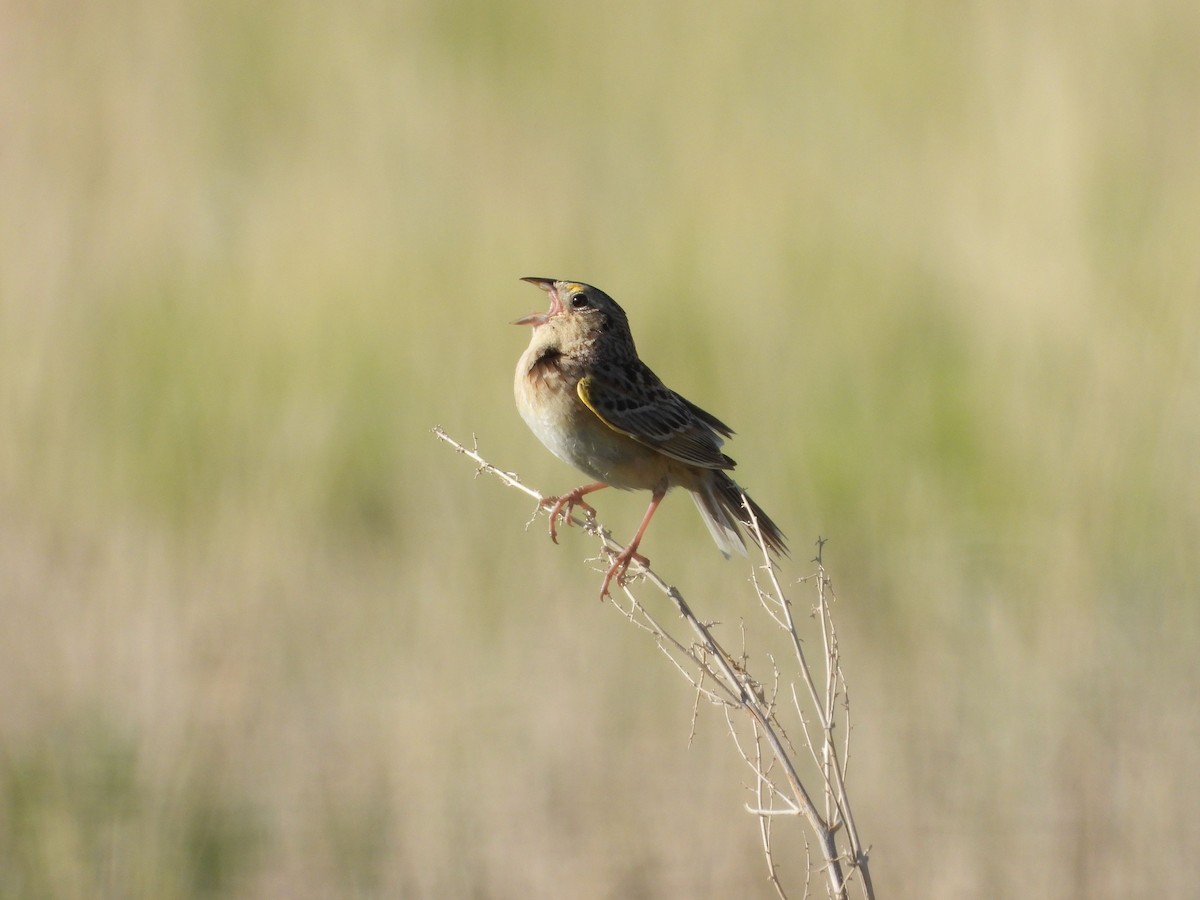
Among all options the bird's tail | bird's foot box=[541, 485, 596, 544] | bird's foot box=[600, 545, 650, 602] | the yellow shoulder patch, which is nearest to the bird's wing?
the yellow shoulder patch

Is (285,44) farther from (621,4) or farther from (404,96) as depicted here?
(621,4)

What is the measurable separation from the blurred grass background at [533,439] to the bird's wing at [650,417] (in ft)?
5.30

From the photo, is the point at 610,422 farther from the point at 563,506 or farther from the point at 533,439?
the point at 533,439

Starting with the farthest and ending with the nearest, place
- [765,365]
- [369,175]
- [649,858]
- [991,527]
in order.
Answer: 1. [369,175]
2. [765,365]
3. [991,527]
4. [649,858]

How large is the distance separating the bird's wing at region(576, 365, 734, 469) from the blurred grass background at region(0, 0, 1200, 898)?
5.30 feet

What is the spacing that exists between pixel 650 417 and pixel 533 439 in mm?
2300

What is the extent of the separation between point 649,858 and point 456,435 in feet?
7.55

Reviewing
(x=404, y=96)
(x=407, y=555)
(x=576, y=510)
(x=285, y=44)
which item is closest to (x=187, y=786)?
(x=407, y=555)

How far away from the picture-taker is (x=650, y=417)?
16.2ft

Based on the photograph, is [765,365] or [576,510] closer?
[576,510]

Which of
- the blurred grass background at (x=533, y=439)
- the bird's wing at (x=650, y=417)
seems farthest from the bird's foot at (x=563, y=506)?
the blurred grass background at (x=533, y=439)

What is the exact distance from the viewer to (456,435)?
24.5ft

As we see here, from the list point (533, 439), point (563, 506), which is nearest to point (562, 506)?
point (563, 506)

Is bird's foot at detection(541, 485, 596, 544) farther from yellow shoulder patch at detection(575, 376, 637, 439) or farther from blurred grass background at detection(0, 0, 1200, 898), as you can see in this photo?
blurred grass background at detection(0, 0, 1200, 898)
